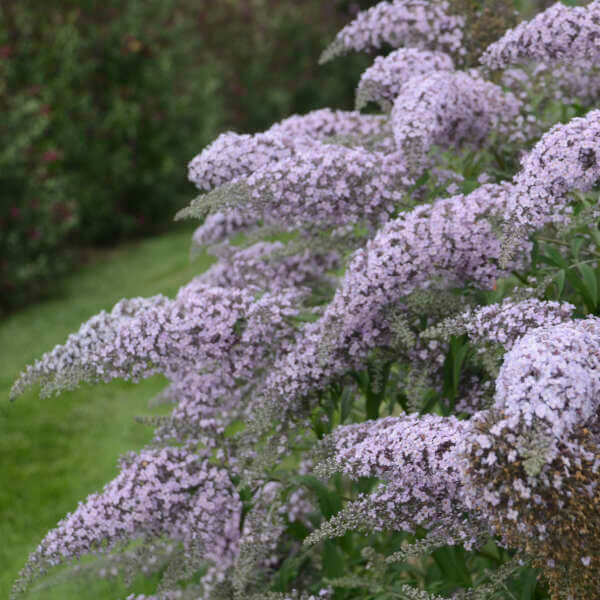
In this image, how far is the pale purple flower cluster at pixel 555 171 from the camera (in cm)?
226

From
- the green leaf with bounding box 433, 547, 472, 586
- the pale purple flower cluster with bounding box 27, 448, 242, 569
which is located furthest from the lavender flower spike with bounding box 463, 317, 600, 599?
the pale purple flower cluster with bounding box 27, 448, 242, 569

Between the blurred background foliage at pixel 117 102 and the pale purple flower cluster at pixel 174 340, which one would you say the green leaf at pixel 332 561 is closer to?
the pale purple flower cluster at pixel 174 340

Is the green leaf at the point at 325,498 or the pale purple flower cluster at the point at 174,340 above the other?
the pale purple flower cluster at the point at 174,340

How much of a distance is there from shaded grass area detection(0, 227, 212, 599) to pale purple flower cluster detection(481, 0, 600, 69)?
10.8 feet

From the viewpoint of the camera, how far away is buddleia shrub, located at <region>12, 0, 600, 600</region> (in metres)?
2.02

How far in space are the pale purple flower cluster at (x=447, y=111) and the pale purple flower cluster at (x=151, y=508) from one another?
4.24 ft

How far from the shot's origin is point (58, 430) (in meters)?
6.63

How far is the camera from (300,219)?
2.92 meters

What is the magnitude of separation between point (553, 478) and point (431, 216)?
1068 millimetres

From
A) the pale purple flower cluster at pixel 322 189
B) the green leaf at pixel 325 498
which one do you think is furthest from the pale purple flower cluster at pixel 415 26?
the green leaf at pixel 325 498

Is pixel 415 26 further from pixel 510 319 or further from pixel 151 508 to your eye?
pixel 151 508

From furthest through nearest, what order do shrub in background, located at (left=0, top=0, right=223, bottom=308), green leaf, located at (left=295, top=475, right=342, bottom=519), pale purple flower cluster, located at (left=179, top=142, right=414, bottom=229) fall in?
shrub in background, located at (left=0, top=0, right=223, bottom=308) → green leaf, located at (left=295, top=475, right=342, bottom=519) → pale purple flower cluster, located at (left=179, top=142, right=414, bottom=229)

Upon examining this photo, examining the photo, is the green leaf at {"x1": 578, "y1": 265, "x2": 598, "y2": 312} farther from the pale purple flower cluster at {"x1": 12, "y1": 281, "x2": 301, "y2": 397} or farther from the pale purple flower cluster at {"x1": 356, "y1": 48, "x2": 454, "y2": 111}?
the pale purple flower cluster at {"x1": 356, "y1": 48, "x2": 454, "y2": 111}

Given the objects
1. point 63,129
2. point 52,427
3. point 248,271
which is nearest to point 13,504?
point 52,427
